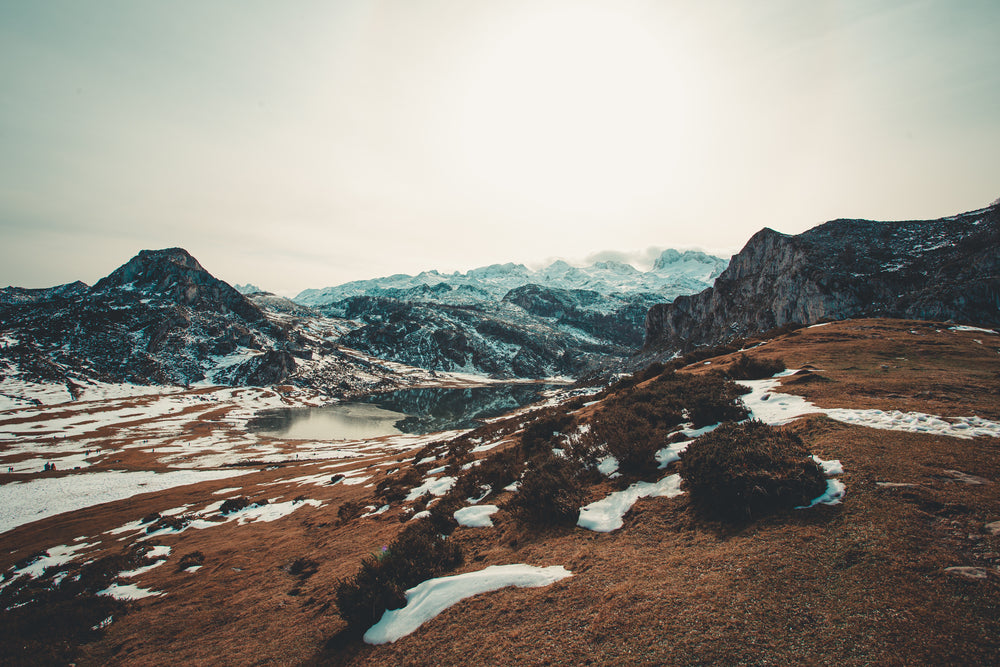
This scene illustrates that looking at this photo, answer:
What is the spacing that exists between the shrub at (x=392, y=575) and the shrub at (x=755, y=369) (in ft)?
50.1

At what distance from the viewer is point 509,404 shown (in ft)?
495

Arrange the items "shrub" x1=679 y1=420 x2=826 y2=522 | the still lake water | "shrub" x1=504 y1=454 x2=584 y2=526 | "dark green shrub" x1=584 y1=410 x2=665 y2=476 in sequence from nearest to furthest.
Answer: "shrub" x1=679 y1=420 x2=826 y2=522
"shrub" x1=504 y1=454 x2=584 y2=526
"dark green shrub" x1=584 y1=410 x2=665 y2=476
the still lake water

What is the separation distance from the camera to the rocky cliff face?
61.8 m

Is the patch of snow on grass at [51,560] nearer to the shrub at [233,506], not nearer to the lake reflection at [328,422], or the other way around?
the shrub at [233,506]

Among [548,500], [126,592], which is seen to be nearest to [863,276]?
[548,500]

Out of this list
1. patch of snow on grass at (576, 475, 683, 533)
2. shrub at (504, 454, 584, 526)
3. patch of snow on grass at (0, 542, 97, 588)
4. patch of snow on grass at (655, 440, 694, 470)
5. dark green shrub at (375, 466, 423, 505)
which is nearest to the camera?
patch of snow on grass at (576, 475, 683, 533)

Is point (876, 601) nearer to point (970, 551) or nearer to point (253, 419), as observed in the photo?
point (970, 551)

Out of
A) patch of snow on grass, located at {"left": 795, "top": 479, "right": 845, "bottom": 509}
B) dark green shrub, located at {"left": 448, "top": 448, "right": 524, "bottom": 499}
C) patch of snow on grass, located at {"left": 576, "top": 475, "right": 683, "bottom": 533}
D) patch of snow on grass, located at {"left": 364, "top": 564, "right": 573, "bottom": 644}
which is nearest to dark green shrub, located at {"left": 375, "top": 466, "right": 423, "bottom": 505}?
dark green shrub, located at {"left": 448, "top": 448, "right": 524, "bottom": 499}

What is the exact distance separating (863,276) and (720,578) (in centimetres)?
10542

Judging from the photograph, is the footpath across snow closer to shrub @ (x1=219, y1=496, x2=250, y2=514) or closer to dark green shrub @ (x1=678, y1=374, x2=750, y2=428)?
dark green shrub @ (x1=678, y1=374, x2=750, y2=428)

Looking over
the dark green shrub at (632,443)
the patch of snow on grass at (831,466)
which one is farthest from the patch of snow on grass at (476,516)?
the patch of snow on grass at (831,466)

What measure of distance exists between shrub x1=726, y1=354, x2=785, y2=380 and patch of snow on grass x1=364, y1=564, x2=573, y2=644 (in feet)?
49.6

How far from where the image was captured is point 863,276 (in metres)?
79.9

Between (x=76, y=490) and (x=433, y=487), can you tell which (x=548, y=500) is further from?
(x=76, y=490)
